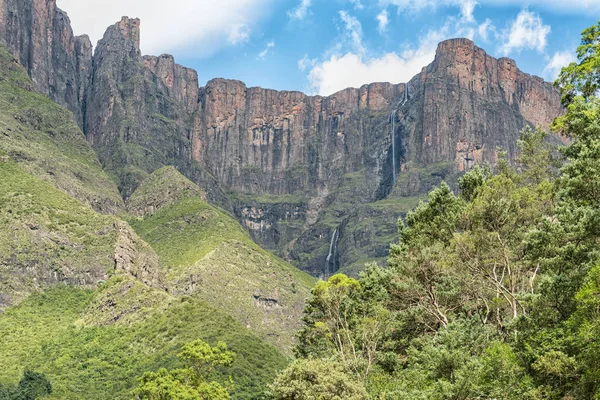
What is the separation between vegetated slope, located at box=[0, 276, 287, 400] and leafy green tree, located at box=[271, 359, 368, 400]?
141 ft

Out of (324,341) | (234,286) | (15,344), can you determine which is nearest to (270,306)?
(234,286)

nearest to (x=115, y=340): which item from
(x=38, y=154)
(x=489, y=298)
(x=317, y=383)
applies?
(x=317, y=383)

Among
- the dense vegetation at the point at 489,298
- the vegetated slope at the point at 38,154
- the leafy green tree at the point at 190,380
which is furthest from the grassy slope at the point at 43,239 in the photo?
the dense vegetation at the point at 489,298

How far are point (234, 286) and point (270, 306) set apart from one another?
11.4 metres

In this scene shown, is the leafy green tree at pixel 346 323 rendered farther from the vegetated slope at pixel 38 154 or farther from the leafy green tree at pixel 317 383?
the vegetated slope at pixel 38 154

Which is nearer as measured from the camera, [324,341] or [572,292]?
[572,292]

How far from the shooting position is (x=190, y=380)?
5556 cm

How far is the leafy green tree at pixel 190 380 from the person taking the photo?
5200cm

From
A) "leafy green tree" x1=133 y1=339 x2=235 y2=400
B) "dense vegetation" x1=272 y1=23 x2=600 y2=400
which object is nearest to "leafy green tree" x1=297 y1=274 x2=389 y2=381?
"dense vegetation" x1=272 y1=23 x2=600 y2=400

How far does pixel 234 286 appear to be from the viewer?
155500 mm

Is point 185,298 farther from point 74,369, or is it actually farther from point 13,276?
point 13,276

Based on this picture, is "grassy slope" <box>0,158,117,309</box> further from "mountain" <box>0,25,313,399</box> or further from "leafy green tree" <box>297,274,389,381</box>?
"leafy green tree" <box>297,274,389,381</box>

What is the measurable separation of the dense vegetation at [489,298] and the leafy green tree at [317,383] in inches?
3.5

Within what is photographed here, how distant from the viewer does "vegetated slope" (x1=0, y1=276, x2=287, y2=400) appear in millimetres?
88000
